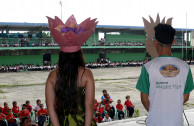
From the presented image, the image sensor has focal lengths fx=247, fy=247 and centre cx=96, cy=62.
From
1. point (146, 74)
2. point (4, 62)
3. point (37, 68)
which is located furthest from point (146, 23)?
point (4, 62)

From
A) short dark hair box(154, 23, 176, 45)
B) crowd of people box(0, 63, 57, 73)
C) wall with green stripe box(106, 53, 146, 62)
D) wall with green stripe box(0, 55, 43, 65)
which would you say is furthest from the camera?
wall with green stripe box(106, 53, 146, 62)

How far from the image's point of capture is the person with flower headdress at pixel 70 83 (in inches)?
80.7

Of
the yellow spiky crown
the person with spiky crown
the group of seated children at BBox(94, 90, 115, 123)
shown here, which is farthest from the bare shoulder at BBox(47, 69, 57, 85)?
the group of seated children at BBox(94, 90, 115, 123)

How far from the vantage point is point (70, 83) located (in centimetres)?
206

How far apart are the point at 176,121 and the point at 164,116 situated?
11 cm

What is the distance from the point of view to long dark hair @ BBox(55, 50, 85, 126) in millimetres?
A: 2053

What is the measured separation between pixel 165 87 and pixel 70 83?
768 millimetres

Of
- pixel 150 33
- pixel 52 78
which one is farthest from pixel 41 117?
pixel 52 78

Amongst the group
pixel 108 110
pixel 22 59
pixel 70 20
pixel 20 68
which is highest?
pixel 70 20

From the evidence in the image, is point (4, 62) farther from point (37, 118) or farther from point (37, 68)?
point (37, 118)

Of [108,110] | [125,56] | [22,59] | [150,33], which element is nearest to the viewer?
[150,33]

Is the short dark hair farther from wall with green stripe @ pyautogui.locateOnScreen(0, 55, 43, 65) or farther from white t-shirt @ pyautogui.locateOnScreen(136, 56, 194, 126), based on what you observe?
wall with green stripe @ pyautogui.locateOnScreen(0, 55, 43, 65)

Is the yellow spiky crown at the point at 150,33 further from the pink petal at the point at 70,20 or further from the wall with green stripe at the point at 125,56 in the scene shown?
the wall with green stripe at the point at 125,56

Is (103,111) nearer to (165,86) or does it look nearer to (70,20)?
(70,20)
